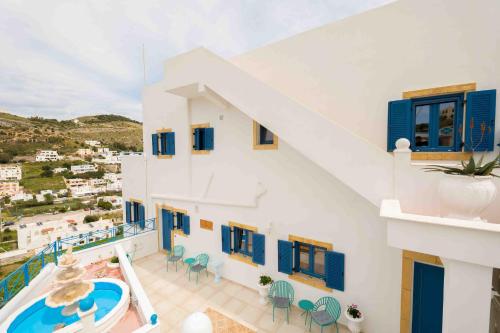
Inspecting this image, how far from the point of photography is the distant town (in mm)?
67000

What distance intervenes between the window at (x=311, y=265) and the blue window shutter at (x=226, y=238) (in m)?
2.40

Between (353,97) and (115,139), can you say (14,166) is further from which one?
(353,97)

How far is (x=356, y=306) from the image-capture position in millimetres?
6793

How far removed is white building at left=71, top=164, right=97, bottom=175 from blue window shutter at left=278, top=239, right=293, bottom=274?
113 m

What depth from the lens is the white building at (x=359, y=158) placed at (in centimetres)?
438

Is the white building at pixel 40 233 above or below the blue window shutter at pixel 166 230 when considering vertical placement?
below

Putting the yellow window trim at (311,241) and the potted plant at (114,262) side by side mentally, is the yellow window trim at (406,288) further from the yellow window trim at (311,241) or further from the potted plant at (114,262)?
the potted plant at (114,262)

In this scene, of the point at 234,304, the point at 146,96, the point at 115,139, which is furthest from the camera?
the point at 115,139

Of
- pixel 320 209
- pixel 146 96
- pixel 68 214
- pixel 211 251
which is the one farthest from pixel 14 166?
pixel 320 209

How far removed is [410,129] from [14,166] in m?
117

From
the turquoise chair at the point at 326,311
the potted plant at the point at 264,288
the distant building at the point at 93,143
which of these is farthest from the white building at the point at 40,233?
the turquoise chair at the point at 326,311

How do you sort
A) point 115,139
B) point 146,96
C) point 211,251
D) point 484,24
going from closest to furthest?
point 484,24, point 211,251, point 146,96, point 115,139

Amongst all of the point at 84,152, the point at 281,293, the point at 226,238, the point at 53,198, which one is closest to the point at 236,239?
the point at 226,238

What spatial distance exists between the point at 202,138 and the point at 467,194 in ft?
30.2
